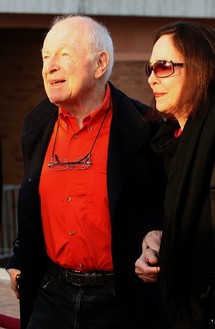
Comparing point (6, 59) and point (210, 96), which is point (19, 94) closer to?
point (6, 59)

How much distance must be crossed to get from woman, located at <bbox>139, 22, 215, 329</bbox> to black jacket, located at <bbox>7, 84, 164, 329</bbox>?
0.43 m

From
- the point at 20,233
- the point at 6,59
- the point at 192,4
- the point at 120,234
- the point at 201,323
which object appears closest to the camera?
the point at 201,323

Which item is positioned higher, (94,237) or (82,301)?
(94,237)

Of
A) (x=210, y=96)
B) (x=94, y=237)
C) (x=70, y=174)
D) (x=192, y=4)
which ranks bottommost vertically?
(x=94, y=237)

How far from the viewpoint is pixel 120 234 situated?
3588mm

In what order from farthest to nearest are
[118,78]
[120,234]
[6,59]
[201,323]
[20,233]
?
[6,59], [118,78], [20,233], [120,234], [201,323]

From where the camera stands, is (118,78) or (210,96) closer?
(210,96)

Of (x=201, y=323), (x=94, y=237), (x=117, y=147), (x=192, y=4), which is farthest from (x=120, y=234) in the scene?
(x=192, y=4)

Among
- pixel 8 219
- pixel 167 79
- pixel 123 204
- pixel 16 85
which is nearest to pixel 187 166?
pixel 167 79

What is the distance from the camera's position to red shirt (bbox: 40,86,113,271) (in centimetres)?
360

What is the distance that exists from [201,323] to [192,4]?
759 centimetres

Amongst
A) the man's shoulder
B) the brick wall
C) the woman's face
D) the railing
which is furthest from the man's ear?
the brick wall

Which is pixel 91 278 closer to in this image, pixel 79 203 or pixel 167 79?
pixel 79 203

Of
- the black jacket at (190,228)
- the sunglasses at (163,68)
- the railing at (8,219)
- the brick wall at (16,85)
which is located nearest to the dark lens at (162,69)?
the sunglasses at (163,68)
